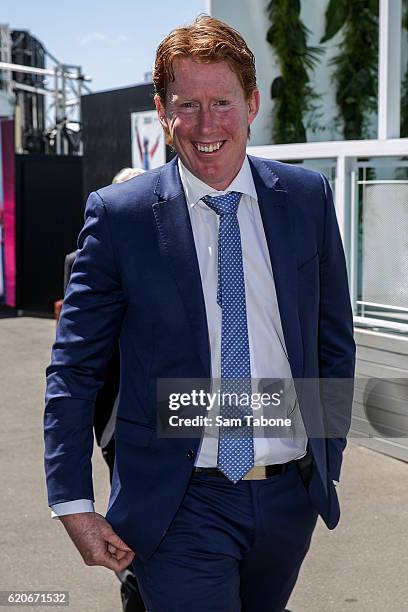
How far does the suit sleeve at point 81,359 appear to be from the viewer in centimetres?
228

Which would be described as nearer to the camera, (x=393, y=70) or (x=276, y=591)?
(x=276, y=591)

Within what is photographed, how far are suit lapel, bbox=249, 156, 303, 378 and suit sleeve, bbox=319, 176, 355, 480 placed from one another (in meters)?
0.16

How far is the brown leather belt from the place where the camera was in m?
2.31

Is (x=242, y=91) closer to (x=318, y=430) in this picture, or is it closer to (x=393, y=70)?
(x=318, y=430)

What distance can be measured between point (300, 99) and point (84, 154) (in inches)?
200

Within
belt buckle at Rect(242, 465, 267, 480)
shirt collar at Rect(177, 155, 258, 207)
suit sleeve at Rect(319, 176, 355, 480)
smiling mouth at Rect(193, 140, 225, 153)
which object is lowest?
belt buckle at Rect(242, 465, 267, 480)

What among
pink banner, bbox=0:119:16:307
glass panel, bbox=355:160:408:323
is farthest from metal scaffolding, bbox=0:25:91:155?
glass panel, bbox=355:160:408:323

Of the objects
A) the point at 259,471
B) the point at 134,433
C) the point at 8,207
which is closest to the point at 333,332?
the point at 259,471

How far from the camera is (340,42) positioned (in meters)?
7.30

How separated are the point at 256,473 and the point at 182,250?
0.60 metres

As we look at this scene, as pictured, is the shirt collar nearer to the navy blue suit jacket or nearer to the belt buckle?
the navy blue suit jacket

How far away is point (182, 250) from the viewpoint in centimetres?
235

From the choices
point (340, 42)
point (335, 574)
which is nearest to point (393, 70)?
point (340, 42)

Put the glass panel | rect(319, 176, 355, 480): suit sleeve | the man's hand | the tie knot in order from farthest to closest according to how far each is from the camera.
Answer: the glass panel
rect(319, 176, 355, 480): suit sleeve
the tie knot
the man's hand
